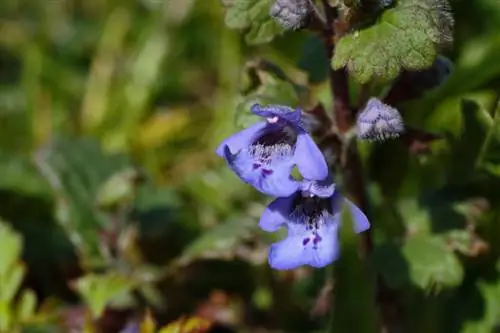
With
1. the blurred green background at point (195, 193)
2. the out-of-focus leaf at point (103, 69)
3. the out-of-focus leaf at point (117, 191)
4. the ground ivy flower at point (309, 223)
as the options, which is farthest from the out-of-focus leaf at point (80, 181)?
the ground ivy flower at point (309, 223)

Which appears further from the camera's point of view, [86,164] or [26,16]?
[26,16]

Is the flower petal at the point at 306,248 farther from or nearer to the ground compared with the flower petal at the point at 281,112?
nearer to the ground

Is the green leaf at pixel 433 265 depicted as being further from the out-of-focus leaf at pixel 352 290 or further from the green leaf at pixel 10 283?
the green leaf at pixel 10 283

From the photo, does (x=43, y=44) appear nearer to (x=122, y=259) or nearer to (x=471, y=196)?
(x=122, y=259)

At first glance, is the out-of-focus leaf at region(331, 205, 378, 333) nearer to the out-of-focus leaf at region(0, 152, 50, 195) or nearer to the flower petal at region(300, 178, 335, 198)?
the flower petal at region(300, 178, 335, 198)

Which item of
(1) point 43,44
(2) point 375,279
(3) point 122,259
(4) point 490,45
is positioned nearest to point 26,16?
(1) point 43,44
